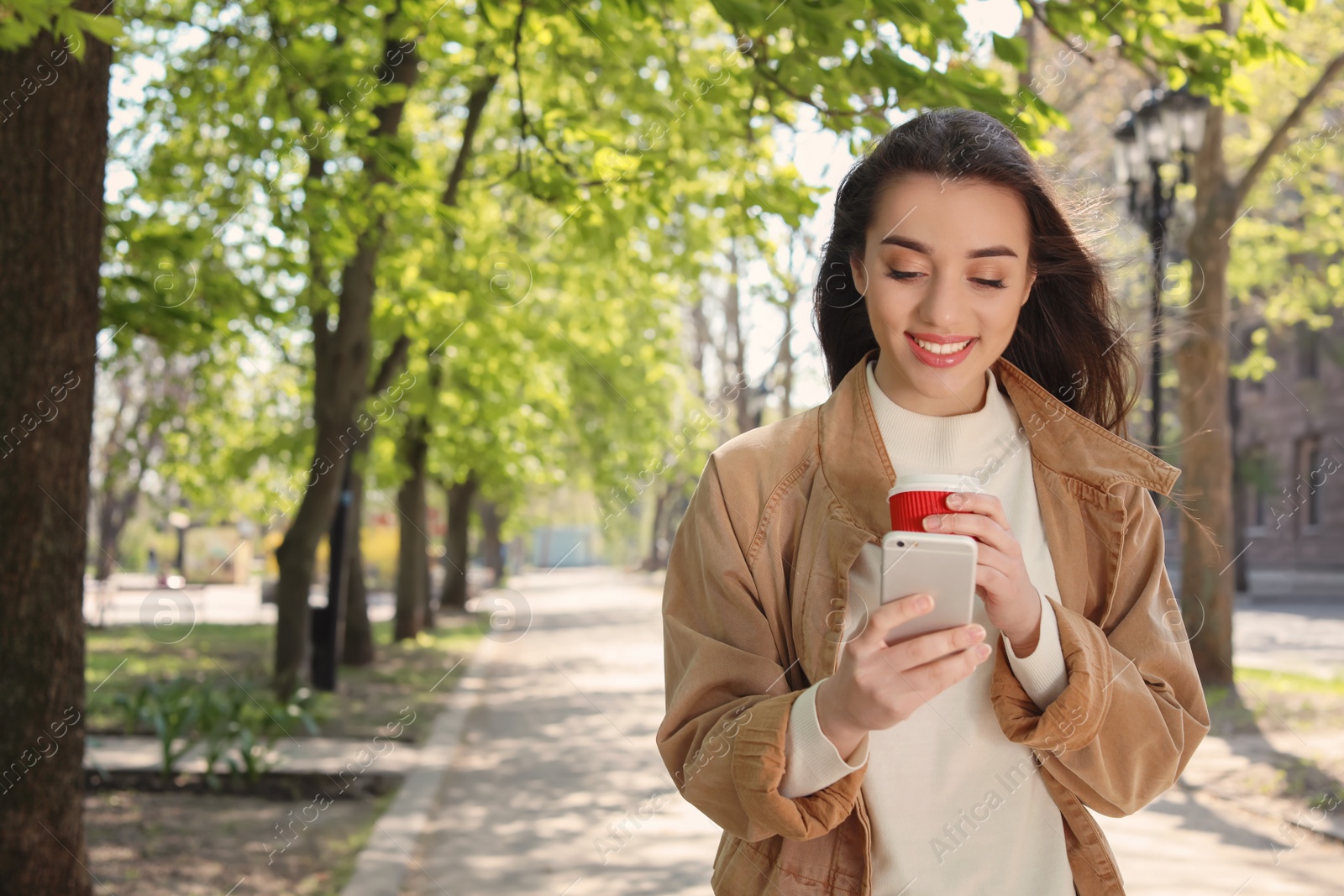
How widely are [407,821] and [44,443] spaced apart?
351 centimetres

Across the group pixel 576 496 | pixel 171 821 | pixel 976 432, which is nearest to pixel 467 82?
pixel 171 821

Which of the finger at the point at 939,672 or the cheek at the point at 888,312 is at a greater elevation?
the cheek at the point at 888,312

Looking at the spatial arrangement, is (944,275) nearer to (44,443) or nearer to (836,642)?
(836,642)

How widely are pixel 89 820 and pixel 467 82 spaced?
7602mm

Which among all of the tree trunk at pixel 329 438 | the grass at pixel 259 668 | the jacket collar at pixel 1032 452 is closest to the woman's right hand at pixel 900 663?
the jacket collar at pixel 1032 452

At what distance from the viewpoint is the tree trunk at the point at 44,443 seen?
15.3 ft

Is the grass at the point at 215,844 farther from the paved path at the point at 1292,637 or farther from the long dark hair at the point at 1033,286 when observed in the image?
the paved path at the point at 1292,637

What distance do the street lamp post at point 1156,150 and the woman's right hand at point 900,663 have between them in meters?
9.36

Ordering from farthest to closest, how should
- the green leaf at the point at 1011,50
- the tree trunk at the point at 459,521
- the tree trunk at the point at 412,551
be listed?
1. the tree trunk at the point at 459,521
2. the tree trunk at the point at 412,551
3. the green leaf at the point at 1011,50

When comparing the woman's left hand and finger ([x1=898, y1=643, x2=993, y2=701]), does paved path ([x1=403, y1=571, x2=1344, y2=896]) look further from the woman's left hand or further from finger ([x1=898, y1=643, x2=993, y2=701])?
finger ([x1=898, y1=643, x2=993, y2=701])

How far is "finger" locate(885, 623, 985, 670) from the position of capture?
159 centimetres

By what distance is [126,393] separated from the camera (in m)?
28.6

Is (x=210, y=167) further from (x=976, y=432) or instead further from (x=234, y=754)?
(x=976, y=432)

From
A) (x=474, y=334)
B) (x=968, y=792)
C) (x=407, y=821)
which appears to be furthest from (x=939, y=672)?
(x=474, y=334)
